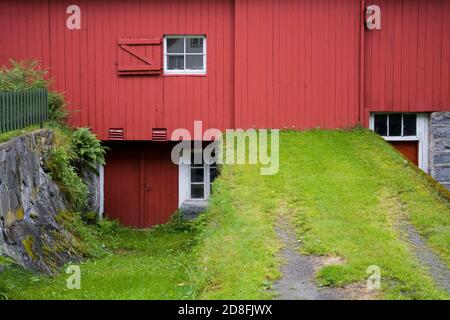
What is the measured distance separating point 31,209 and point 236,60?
6543 millimetres

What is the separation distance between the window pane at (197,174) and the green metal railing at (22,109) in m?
4.10

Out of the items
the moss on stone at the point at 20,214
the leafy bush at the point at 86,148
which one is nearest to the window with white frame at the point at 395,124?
the leafy bush at the point at 86,148

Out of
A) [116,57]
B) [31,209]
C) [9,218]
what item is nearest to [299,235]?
[9,218]

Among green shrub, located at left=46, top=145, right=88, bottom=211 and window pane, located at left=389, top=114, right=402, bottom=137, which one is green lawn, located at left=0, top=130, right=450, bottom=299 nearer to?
green shrub, located at left=46, top=145, right=88, bottom=211

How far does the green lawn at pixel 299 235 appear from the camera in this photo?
9211 millimetres

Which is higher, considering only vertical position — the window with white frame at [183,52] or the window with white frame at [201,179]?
the window with white frame at [183,52]

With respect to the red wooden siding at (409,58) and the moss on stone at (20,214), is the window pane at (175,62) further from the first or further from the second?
the moss on stone at (20,214)

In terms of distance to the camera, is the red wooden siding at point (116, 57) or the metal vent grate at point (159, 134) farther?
the metal vent grate at point (159, 134)

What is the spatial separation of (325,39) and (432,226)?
7.10 meters

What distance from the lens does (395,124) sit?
18.2 meters

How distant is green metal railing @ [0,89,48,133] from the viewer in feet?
42.8

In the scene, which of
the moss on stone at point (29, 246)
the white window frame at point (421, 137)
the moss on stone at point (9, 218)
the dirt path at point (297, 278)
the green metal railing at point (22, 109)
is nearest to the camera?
the dirt path at point (297, 278)

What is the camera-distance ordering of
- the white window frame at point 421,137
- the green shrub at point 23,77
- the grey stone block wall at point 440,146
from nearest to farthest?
the green shrub at point 23,77, the grey stone block wall at point 440,146, the white window frame at point 421,137

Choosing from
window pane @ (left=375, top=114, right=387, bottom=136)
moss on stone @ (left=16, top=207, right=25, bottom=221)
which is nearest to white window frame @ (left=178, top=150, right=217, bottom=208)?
window pane @ (left=375, top=114, right=387, bottom=136)
